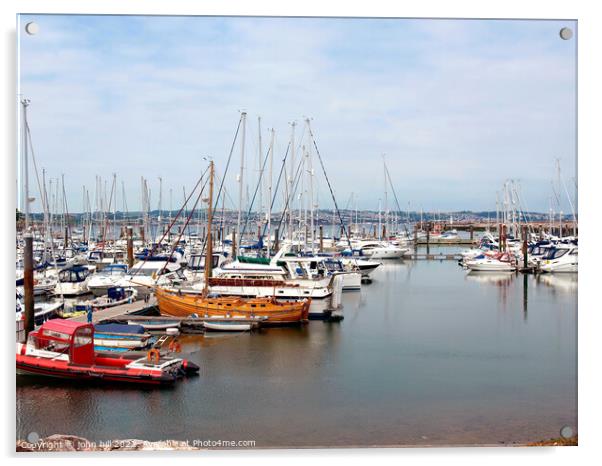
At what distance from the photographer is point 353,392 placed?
29.0 ft

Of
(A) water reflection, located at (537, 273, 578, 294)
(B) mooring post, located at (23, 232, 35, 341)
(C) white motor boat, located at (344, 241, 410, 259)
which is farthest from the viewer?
(C) white motor boat, located at (344, 241, 410, 259)

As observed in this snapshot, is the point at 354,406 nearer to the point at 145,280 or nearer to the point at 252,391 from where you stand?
the point at 252,391

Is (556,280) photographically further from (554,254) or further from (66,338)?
(66,338)

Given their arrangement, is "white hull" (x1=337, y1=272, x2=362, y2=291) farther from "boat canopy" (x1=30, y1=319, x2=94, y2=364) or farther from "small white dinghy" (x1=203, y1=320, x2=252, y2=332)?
"boat canopy" (x1=30, y1=319, x2=94, y2=364)

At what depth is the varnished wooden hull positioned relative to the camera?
14.5m

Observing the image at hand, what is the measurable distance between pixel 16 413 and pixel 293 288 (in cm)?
1073

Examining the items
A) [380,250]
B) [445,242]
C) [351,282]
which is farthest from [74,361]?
[445,242]

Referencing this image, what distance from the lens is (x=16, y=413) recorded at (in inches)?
244

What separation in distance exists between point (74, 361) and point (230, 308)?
17.9ft

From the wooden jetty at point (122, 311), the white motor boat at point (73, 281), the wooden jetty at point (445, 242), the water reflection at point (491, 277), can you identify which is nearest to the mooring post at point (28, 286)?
the wooden jetty at point (122, 311)

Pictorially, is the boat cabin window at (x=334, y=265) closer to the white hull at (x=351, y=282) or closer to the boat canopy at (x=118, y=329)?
the white hull at (x=351, y=282)

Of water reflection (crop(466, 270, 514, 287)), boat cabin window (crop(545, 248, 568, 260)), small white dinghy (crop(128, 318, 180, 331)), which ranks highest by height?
boat cabin window (crop(545, 248, 568, 260))

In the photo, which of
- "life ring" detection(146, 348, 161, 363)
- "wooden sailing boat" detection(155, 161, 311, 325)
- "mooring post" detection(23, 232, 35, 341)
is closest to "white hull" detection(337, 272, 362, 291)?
"wooden sailing boat" detection(155, 161, 311, 325)

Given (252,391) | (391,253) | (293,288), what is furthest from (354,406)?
(391,253)
